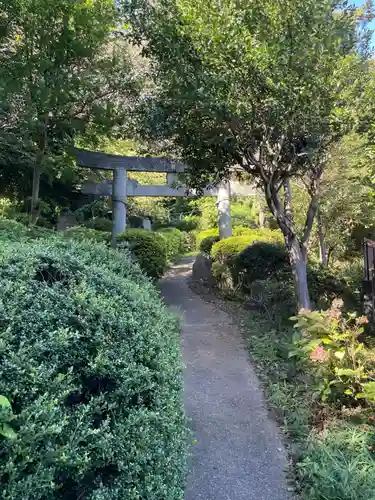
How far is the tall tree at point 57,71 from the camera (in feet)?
15.7

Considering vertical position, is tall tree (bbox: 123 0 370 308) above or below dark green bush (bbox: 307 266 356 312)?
above

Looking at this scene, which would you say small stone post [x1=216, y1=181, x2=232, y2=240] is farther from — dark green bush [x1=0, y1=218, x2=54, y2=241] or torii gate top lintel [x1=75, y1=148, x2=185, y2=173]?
dark green bush [x1=0, y1=218, x2=54, y2=241]

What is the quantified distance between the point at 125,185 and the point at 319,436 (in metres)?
7.01

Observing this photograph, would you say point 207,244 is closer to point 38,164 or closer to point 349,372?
point 38,164

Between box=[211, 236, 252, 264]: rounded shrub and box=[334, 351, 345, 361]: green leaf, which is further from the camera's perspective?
box=[211, 236, 252, 264]: rounded shrub

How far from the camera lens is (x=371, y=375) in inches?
120

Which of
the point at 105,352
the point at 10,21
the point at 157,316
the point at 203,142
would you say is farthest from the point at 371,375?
the point at 10,21

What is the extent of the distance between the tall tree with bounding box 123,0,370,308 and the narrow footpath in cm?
159

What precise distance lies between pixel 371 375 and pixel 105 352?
2.57 m

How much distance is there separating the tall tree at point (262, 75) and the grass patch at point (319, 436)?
1743 millimetres

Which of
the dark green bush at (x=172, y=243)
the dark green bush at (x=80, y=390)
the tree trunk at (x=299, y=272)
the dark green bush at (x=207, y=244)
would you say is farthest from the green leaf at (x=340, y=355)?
the dark green bush at (x=172, y=243)

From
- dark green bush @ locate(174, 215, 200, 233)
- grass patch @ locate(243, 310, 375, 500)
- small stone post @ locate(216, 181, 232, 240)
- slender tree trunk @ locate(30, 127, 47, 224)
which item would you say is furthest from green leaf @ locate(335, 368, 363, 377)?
dark green bush @ locate(174, 215, 200, 233)

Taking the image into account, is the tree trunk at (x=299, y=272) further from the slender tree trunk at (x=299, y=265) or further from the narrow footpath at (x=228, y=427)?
the narrow footpath at (x=228, y=427)

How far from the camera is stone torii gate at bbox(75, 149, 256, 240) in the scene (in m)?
8.00
